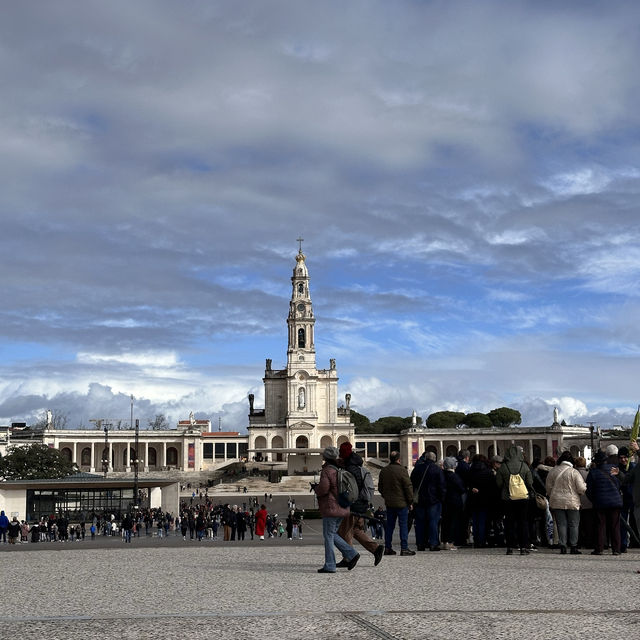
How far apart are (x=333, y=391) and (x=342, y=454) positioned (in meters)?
111

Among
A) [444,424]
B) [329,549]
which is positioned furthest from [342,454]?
[444,424]

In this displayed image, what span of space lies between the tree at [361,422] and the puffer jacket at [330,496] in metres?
137

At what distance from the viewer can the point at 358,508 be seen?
43.6ft

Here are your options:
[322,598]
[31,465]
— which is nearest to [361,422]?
[31,465]

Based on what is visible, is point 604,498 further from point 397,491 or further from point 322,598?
point 322,598

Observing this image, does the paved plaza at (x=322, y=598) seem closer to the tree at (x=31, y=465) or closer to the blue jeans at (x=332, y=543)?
the blue jeans at (x=332, y=543)

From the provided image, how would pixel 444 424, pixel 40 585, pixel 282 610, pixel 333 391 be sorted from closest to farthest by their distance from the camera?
pixel 282 610 < pixel 40 585 < pixel 333 391 < pixel 444 424

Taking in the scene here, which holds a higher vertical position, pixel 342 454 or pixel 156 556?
pixel 342 454

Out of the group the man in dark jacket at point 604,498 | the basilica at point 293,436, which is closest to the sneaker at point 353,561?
the man in dark jacket at point 604,498

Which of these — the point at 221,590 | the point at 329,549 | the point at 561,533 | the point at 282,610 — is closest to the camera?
the point at 282,610

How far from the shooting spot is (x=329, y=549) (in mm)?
12531

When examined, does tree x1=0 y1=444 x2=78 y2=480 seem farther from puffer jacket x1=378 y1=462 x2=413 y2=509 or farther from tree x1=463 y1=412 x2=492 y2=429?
tree x1=463 y1=412 x2=492 y2=429

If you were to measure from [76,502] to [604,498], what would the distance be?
1627 inches

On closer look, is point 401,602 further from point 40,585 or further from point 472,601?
point 40,585
